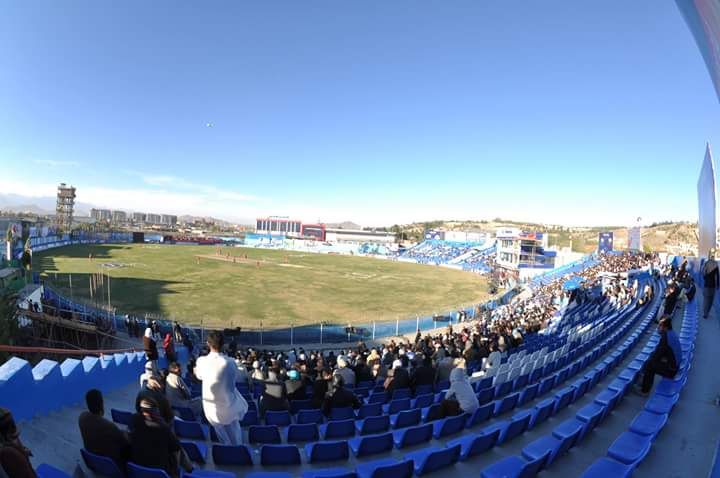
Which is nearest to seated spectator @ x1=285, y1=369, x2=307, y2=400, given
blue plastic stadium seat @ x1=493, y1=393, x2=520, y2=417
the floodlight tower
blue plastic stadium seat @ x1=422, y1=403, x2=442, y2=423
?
blue plastic stadium seat @ x1=422, y1=403, x2=442, y2=423

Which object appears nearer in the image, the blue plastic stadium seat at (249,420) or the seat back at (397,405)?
the blue plastic stadium seat at (249,420)

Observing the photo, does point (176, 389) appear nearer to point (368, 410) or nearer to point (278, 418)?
point (278, 418)

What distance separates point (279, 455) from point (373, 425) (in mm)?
1732

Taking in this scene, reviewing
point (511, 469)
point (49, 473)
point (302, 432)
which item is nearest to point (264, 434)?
point (302, 432)

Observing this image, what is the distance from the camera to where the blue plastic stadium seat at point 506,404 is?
6.39 metres

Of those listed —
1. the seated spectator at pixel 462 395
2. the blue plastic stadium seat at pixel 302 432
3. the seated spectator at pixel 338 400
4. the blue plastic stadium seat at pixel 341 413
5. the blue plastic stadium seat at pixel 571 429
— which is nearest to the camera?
the blue plastic stadium seat at pixel 571 429

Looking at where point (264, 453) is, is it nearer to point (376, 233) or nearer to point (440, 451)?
point (440, 451)

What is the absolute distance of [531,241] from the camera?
53250 millimetres

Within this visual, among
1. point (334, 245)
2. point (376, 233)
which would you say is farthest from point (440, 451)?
point (376, 233)

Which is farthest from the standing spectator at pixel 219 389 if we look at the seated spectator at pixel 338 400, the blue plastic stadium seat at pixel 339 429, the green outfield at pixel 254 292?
the green outfield at pixel 254 292

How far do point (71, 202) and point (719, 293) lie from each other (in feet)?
467

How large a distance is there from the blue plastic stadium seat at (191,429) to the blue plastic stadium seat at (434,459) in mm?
2955

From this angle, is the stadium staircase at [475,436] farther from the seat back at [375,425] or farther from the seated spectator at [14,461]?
the seated spectator at [14,461]

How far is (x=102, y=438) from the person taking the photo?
3279 mm
